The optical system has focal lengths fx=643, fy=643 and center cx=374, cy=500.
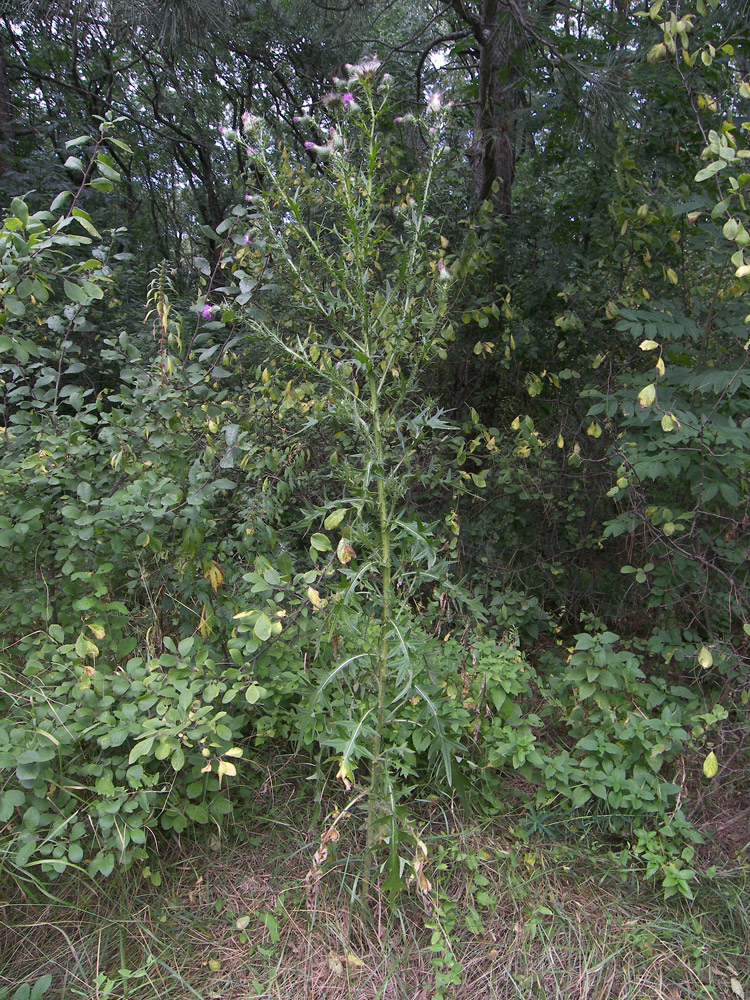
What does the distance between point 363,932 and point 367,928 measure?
2 cm

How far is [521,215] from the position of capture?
140 inches

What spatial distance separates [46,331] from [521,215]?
2.85 metres

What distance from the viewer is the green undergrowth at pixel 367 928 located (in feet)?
5.75

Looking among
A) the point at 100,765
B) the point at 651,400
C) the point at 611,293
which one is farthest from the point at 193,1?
the point at 100,765

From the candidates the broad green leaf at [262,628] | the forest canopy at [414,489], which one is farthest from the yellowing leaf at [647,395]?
the broad green leaf at [262,628]

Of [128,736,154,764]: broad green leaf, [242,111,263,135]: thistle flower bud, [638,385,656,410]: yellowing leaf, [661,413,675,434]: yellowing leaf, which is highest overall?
[242,111,263,135]: thistle flower bud

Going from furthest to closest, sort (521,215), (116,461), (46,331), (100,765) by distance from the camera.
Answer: (46,331) < (521,215) < (116,461) < (100,765)

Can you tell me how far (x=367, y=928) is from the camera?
1883 millimetres

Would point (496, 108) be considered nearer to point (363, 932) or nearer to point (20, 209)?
point (20, 209)

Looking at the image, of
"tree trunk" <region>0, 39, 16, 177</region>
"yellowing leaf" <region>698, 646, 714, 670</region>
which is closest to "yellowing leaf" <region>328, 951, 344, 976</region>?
"yellowing leaf" <region>698, 646, 714, 670</region>

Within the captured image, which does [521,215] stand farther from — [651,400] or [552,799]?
[552,799]

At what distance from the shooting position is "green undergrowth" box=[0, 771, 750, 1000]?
5.75 ft

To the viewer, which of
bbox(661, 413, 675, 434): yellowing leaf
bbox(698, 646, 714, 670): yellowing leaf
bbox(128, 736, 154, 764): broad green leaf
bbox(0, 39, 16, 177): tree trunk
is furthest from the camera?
bbox(0, 39, 16, 177): tree trunk

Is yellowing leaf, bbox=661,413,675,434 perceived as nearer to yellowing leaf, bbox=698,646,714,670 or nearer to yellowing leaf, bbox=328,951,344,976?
yellowing leaf, bbox=698,646,714,670
